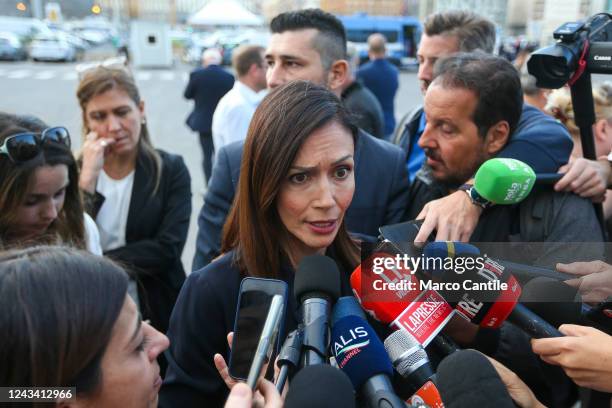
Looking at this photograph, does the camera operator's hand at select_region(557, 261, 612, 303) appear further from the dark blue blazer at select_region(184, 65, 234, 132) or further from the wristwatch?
the dark blue blazer at select_region(184, 65, 234, 132)

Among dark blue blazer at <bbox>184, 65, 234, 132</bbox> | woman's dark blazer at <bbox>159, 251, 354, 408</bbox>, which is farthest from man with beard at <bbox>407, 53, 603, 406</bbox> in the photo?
dark blue blazer at <bbox>184, 65, 234, 132</bbox>

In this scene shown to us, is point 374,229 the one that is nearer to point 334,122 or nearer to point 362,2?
point 334,122

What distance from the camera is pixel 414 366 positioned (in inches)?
46.7

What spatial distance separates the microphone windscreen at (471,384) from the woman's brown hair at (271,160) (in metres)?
0.78

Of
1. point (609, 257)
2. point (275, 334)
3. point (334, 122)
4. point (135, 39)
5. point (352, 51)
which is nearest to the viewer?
point (275, 334)

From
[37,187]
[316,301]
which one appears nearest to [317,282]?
[316,301]

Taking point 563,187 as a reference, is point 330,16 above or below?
above

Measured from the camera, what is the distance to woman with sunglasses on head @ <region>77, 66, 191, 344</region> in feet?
9.05

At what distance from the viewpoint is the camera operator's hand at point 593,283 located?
4.46 feet

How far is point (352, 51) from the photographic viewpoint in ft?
24.5

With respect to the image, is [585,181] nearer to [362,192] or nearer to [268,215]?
[362,192]

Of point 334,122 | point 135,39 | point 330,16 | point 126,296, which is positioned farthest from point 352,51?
point 135,39

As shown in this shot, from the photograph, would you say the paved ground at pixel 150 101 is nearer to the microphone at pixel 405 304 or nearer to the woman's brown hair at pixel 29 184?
the woman's brown hair at pixel 29 184

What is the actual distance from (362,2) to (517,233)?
47757 millimetres
